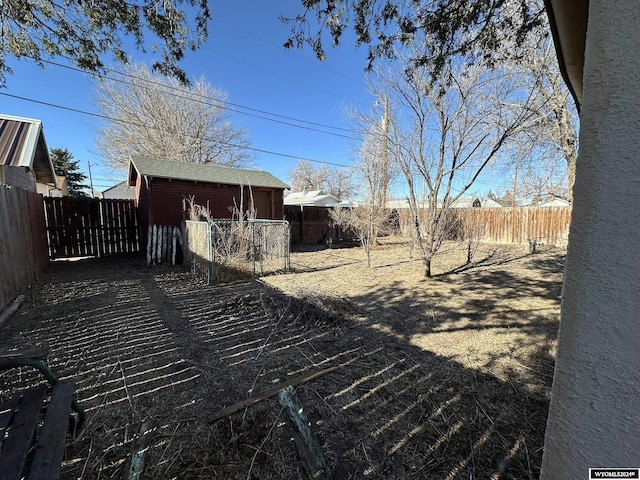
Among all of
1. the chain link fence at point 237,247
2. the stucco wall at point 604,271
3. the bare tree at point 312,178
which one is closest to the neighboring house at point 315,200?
the bare tree at point 312,178

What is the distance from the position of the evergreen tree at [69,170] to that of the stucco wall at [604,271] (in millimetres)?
38787

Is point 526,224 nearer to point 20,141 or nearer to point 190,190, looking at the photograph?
point 190,190

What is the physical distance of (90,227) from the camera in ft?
33.0

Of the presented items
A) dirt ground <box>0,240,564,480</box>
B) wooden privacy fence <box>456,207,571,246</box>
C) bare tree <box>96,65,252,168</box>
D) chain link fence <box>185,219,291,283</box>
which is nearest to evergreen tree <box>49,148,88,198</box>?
bare tree <box>96,65,252,168</box>

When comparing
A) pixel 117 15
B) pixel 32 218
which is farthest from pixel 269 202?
pixel 117 15

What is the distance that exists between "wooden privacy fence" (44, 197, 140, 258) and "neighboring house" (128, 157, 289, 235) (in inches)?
23.1

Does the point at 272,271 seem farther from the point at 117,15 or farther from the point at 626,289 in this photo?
the point at 626,289

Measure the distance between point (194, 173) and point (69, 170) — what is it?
3098 cm

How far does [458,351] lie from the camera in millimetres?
3227

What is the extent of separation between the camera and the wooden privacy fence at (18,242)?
433cm

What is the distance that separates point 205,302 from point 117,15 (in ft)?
13.7

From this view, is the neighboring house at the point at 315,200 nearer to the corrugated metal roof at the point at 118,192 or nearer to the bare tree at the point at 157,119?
the bare tree at the point at 157,119

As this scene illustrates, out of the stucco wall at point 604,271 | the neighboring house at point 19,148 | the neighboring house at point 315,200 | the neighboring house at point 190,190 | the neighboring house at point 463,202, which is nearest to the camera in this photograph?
Result: the stucco wall at point 604,271

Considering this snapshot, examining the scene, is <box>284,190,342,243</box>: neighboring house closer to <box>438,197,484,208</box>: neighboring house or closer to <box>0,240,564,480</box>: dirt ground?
<box>438,197,484,208</box>: neighboring house
